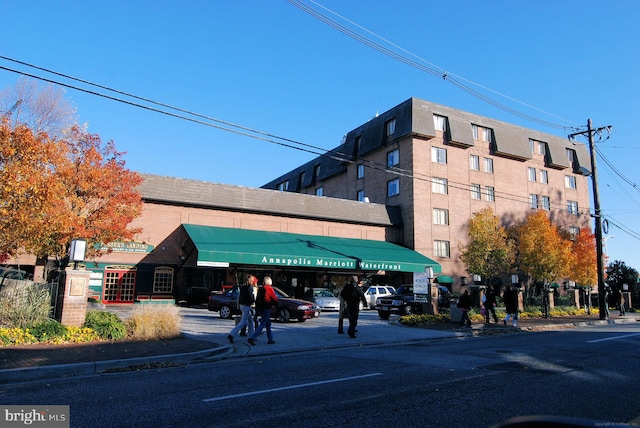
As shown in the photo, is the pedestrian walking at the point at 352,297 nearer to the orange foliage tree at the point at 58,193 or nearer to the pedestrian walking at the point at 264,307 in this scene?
the pedestrian walking at the point at 264,307

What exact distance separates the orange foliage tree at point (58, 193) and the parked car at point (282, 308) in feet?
21.2

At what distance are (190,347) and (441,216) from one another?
3136 cm

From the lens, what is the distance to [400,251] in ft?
118

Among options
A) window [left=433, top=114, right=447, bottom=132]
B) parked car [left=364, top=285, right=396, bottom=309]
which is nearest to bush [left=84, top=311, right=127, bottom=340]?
parked car [left=364, top=285, right=396, bottom=309]

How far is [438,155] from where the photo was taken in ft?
130

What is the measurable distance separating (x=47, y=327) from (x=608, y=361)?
1317 centimetres

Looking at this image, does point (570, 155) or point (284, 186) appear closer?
point (570, 155)

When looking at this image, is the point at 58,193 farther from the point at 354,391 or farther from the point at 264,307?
the point at 354,391

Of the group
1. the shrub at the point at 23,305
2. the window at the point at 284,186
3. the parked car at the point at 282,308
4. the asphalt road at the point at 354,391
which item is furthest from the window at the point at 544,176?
the shrub at the point at 23,305

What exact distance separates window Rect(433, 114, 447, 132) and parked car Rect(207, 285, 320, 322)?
85.7ft

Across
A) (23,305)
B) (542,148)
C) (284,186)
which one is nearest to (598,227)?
(542,148)

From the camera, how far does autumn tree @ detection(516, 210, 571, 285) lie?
34531 millimetres

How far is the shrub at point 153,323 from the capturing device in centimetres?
1245

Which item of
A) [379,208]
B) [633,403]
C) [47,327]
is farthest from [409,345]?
[379,208]
